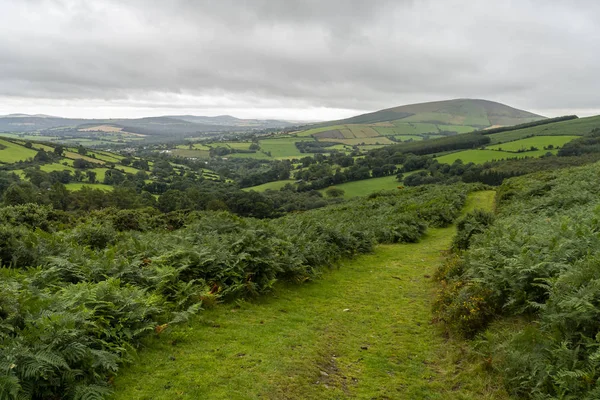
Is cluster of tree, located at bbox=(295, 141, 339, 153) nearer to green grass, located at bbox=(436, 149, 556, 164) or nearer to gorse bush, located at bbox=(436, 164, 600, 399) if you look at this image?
green grass, located at bbox=(436, 149, 556, 164)

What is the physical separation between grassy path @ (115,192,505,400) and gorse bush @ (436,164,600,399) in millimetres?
599

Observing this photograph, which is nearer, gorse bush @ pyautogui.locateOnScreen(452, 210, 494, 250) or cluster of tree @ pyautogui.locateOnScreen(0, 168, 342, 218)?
gorse bush @ pyautogui.locateOnScreen(452, 210, 494, 250)

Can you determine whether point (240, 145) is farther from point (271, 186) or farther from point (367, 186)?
point (367, 186)

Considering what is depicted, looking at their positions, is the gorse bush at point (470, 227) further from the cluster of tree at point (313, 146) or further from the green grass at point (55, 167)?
the cluster of tree at point (313, 146)

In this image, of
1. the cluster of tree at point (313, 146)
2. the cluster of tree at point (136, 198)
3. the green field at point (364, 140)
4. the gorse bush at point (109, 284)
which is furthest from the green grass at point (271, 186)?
the green field at point (364, 140)

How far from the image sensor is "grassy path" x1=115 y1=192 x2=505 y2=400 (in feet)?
16.0

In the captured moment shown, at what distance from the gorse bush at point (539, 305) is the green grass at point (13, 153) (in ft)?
375

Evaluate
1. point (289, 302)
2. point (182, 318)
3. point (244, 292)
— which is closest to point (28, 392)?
point (182, 318)

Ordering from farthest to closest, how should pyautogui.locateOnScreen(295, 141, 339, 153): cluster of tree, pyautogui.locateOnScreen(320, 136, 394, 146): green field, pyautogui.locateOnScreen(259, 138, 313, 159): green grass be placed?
pyautogui.locateOnScreen(320, 136, 394, 146): green field
pyautogui.locateOnScreen(295, 141, 339, 153): cluster of tree
pyautogui.locateOnScreen(259, 138, 313, 159): green grass

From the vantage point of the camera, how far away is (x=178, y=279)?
7.88m

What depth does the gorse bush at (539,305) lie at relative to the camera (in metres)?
4.21

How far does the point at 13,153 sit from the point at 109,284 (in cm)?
12231

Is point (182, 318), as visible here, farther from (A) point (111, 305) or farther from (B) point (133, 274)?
(B) point (133, 274)

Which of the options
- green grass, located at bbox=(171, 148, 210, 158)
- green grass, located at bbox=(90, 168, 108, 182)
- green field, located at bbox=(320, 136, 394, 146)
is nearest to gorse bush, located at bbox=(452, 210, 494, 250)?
green grass, located at bbox=(90, 168, 108, 182)
